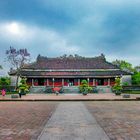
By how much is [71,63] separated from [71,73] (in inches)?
193

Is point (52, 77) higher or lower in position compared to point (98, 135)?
higher

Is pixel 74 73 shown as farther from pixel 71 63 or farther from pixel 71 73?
pixel 71 63

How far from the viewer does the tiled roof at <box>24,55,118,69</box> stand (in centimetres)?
6462

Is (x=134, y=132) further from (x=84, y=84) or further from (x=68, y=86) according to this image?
(x=68, y=86)

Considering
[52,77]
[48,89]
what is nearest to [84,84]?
[48,89]

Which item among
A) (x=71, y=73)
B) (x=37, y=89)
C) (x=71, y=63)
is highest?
(x=71, y=63)

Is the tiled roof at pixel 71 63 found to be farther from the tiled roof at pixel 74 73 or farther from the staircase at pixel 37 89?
the staircase at pixel 37 89

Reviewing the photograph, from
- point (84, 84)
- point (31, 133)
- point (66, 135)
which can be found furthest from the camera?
point (84, 84)

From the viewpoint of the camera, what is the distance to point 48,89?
55.1m

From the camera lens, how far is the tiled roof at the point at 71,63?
64625mm

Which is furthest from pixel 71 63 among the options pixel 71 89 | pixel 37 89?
pixel 37 89

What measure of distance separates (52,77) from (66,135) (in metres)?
53.5

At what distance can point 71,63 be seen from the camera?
66.6m

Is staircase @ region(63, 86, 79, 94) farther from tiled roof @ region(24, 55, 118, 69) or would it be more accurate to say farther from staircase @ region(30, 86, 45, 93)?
tiled roof @ region(24, 55, 118, 69)
